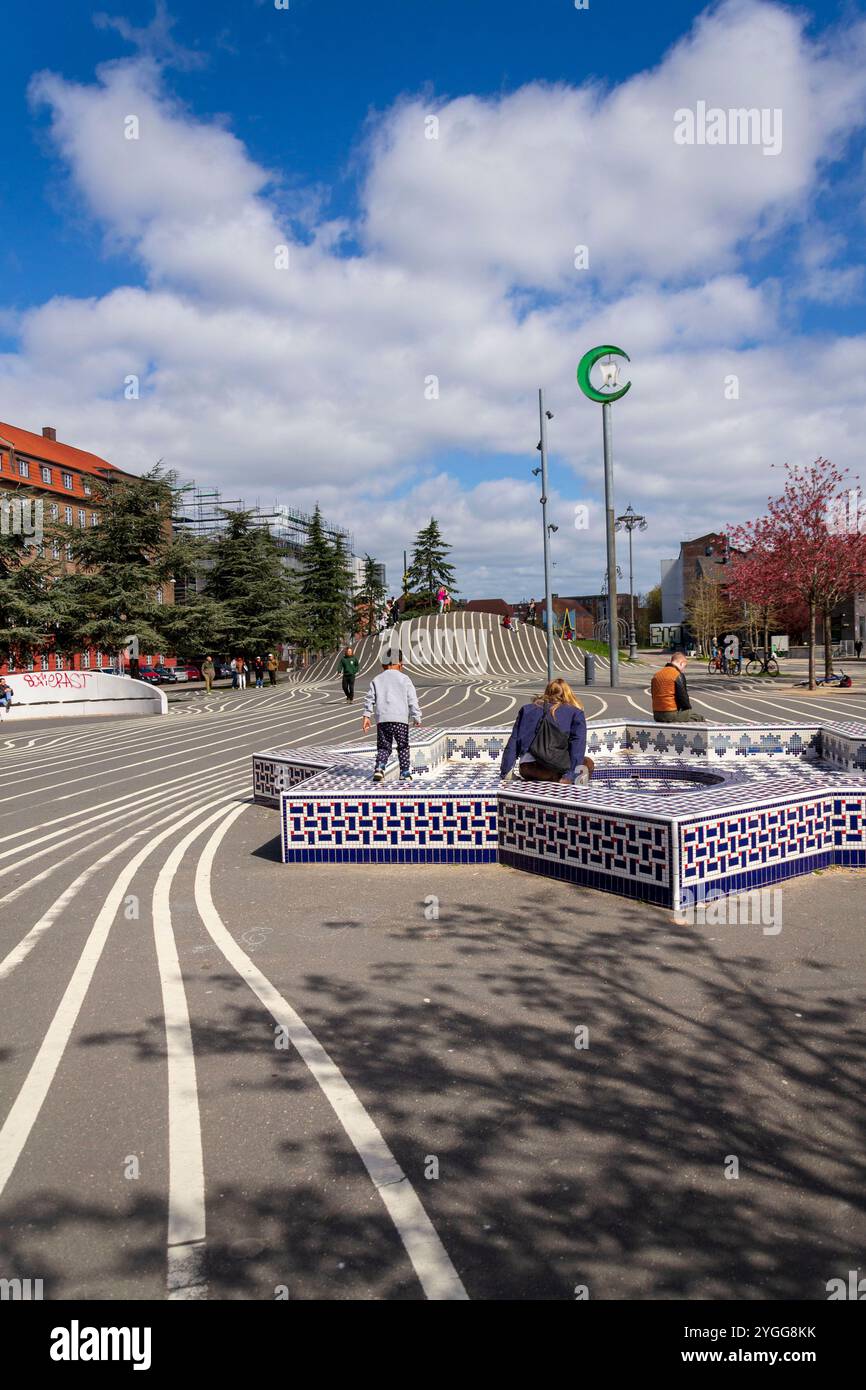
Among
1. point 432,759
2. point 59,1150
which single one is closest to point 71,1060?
point 59,1150

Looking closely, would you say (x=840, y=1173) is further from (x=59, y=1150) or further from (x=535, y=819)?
(x=535, y=819)

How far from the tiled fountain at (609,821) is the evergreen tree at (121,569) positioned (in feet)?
98.8

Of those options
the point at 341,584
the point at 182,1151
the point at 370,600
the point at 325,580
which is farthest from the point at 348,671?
the point at 370,600

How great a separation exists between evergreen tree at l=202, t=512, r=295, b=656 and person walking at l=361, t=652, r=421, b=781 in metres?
40.1

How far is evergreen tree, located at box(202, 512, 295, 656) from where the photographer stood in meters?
50.4

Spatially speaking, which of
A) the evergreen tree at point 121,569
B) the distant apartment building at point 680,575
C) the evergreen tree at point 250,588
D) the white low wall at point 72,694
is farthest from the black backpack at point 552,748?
the distant apartment building at point 680,575

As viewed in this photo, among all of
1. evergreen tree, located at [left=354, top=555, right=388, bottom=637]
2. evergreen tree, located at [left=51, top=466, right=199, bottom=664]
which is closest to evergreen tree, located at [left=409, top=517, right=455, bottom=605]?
evergreen tree, located at [left=354, top=555, right=388, bottom=637]

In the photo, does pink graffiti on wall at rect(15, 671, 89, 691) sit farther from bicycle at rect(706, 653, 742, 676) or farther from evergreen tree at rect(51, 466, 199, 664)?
bicycle at rect(706, 653, 742, 676)

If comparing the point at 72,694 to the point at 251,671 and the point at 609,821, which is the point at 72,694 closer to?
the point at 251,671

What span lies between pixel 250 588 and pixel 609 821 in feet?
153

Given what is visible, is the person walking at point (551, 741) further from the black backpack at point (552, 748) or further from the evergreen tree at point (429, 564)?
the evergreen tree at point (429, 564)

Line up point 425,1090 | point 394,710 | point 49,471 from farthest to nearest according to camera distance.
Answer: point 49,471 → point 394,710 → point 425,1090

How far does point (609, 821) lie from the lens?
7.03 m
